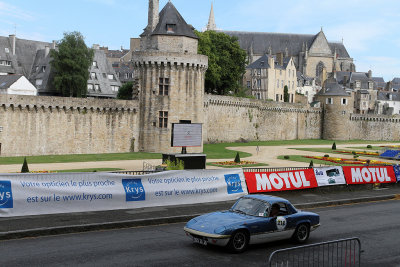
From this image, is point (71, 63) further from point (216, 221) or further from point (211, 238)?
point (211, 238)

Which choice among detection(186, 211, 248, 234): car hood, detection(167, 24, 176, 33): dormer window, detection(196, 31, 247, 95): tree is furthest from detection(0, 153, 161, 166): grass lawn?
detection(196, 31, 247, 95): tree

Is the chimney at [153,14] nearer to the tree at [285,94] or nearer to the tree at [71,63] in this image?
the tree at [71,63]

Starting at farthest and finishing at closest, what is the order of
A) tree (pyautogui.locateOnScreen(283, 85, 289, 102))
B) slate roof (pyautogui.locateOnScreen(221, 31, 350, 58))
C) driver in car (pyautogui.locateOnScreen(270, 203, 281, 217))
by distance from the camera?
slate roof (pyautogui.locateOnScreen(221, 31, 350, 58))
tree (pyautogui.locateOnScreen(283, 85, 289, 102))
driver in car (pyautogui.locateOnScreen(270, 203, 281, 217))

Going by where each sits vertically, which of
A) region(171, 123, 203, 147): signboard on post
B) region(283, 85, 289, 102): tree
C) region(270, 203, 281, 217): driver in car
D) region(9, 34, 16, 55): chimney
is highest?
region(9, 34, 16, 55): chimney

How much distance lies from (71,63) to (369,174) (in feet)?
165

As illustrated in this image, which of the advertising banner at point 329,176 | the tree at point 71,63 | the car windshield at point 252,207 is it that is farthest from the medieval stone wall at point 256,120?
the car windshield at point 252,207

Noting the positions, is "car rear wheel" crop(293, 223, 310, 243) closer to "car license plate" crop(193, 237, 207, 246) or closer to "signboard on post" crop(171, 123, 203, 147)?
"car license plate" crop(193, 237, 207, 246)

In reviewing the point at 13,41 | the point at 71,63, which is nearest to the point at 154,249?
the point at 71,63

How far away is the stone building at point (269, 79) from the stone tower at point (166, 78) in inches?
2085

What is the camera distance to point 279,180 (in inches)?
978

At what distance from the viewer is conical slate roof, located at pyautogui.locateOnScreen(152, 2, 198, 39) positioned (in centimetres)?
5056

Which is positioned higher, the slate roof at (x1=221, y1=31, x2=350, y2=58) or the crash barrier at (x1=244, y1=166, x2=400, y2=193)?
the slate roof at (x1=221, y1=31, x2=350, y2=58)

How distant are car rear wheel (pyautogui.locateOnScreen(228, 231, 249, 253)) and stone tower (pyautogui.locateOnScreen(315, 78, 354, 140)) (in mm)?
77458

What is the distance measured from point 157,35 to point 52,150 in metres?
15.1
